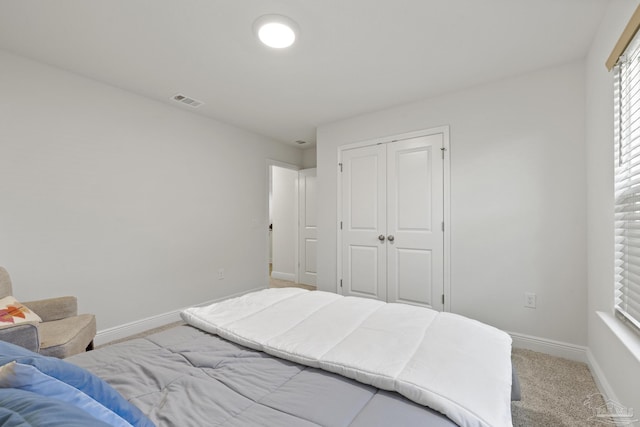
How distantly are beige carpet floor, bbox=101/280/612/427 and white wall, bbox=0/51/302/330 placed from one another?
332 cm

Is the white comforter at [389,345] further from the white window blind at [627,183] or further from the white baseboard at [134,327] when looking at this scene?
the white baseboard at [134,327]

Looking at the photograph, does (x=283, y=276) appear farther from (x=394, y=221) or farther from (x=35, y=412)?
(x=35, y=412)

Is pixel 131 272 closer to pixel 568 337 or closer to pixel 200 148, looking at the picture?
pixel 200 148

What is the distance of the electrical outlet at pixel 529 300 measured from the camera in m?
2.55

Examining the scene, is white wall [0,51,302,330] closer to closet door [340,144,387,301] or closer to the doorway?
the doorway

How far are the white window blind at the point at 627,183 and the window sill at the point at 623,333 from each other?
7cm

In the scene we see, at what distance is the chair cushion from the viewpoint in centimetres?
171

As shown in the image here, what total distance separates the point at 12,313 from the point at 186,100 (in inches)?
94.9

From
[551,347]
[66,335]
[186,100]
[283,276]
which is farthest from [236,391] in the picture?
[283,276]

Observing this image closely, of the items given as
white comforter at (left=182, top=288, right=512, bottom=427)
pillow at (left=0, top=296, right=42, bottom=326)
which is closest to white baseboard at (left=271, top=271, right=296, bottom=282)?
white comforter at (left=182, top=288, right=512, bottom=427)

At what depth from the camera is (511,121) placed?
267 centimetres

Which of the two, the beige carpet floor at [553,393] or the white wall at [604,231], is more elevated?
the white wall at [604,231]

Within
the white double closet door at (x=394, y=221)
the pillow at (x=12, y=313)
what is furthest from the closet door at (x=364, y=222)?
the pillow at (x=12, y=313)

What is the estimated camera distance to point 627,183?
1617 mm
